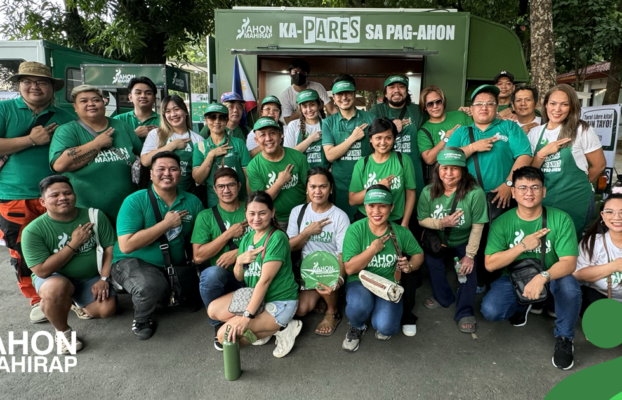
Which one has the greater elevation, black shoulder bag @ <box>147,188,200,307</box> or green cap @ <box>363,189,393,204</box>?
green cap @ <box>363,189,393,204</box>

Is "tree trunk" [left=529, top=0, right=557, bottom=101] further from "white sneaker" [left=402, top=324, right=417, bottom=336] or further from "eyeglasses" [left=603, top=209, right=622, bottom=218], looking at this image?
"white sneaker" [left=402, top=324, right=417, bottom=336]

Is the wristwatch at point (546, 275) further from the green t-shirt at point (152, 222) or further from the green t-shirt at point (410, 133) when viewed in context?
the green t-shirt at point (152, 222)

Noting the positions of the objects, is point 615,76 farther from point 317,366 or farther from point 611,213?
point 317,366

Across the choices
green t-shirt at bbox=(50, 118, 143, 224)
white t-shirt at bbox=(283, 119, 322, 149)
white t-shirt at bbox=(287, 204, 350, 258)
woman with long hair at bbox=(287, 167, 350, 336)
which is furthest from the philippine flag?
white t-shirt at bbox=(287, 204, 350, 258)

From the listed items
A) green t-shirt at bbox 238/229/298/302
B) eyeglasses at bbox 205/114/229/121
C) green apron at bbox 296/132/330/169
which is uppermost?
eyeglasses at bbox 205/114/229/121

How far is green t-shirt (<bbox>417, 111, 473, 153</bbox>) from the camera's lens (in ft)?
13.0

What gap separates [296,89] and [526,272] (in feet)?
11.9

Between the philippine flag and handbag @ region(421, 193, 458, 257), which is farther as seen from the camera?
the philippine flag

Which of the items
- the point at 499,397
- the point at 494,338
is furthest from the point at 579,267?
the point at 499,397

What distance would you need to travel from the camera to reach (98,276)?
3451 mm

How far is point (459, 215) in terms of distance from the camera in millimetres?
3289

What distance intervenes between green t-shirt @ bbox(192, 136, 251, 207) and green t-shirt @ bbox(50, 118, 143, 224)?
2.06 feet

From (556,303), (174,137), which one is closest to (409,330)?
(556,303)

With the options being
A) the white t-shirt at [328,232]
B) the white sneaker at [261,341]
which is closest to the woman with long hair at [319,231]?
the white t-shirt at [328,232]
